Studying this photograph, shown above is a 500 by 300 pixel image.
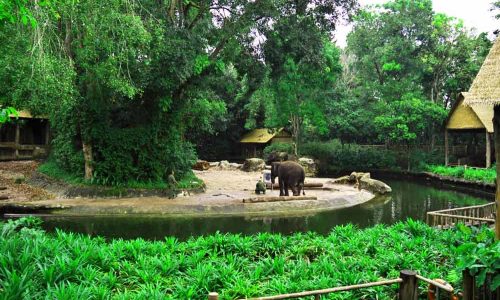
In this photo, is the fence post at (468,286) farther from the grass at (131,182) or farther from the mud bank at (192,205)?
the grass at (131,182)

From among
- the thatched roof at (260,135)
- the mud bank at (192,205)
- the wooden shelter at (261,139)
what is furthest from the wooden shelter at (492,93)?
the wooden shelter at (261,139)

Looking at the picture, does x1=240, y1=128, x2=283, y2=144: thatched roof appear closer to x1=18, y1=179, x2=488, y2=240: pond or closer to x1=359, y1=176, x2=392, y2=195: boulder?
x1=359, y1=176, x2=392, y2=195: boulder

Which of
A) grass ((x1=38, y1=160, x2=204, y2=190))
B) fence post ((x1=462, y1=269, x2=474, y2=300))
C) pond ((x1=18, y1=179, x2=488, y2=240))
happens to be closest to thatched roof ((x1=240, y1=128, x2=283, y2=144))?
grass ((x1=38, y1=160, x2=204, y2=190))

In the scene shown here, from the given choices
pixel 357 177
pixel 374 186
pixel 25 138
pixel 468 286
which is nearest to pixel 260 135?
pixel 357 177

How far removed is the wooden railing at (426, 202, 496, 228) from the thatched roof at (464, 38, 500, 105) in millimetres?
4014

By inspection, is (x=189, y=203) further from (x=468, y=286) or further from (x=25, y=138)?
(x=25, y=138)

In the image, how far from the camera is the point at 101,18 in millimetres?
9711

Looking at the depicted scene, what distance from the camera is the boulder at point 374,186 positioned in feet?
76.6

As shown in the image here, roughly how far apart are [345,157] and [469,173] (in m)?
13.3

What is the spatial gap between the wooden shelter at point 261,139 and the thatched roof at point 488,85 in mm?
31346

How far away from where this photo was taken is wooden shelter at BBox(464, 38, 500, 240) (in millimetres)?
8469

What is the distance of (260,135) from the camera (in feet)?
142

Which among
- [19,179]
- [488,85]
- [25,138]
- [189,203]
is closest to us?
[488,85]

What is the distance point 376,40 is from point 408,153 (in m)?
10.8
